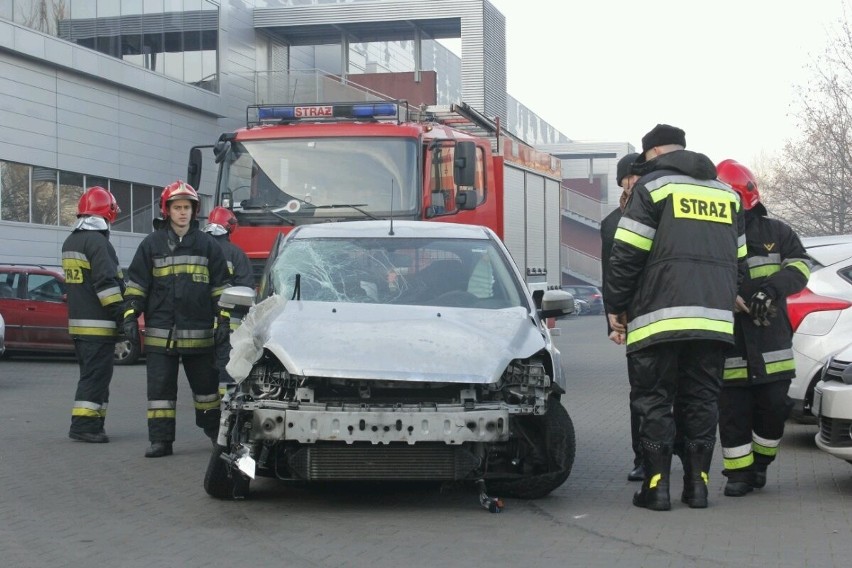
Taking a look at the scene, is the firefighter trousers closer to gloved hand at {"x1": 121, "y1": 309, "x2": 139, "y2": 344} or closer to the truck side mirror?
gloved hand at {"x1": 121, "y1": 309, "x2": 139, "y2": 344}

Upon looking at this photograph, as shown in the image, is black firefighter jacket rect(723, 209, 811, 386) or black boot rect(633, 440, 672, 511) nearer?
black boot rect(633, 440, 672, 511)

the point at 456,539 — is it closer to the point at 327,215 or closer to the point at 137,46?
the point at 327,215

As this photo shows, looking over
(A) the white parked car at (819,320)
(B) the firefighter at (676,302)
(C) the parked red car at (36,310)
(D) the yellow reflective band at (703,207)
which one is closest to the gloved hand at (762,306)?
(B) the firefighter at (676,302)

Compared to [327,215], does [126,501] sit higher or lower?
lower

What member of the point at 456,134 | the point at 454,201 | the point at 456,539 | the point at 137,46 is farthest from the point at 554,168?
the point at 137,46

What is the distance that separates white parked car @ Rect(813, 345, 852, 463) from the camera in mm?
7383

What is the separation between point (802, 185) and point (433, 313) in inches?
1213

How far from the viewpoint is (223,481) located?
23.7 ft

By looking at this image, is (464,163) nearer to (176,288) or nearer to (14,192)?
(176,288)

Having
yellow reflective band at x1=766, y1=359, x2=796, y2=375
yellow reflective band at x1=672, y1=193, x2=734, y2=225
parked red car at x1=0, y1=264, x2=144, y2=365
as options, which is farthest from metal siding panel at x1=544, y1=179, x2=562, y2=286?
yellow reflective band at x1=672, y1=193, x2=734, y2=225

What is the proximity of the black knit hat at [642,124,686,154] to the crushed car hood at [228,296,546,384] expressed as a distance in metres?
1.22

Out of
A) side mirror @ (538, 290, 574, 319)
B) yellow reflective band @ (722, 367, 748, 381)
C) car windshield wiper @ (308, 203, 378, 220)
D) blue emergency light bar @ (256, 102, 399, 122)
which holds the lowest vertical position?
yellow reflective band @ (722, 367, 748, 381)

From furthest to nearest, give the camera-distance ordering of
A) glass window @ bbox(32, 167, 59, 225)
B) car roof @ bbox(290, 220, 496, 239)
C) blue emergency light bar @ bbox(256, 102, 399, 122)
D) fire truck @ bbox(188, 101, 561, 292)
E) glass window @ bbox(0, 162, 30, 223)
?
glass window @ bbox(32, 167, 59, 225) < glass window @ bbox(0, 162, 30, 223) < blue emergency light bar @ bbox(256, 102, 399, 122) < fire truck @ bbox(188, 101, 561, 292) < car roof @ bbox(290, 220, 496, 239)

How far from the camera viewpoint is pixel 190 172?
1492 cm
